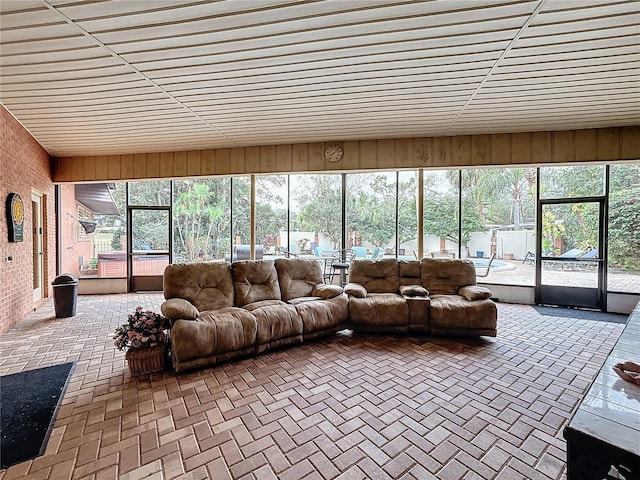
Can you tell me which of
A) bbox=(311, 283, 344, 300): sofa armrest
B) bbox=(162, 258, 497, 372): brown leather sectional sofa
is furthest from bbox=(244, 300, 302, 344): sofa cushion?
bbox=(311, 283, 344, 300): sofa armrest

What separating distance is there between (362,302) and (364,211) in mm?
2767

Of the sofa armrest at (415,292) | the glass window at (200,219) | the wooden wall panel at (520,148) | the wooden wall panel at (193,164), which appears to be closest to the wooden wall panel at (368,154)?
the wooden wall panel at (520,148)

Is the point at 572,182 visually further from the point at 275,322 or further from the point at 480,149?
the point at 275,322

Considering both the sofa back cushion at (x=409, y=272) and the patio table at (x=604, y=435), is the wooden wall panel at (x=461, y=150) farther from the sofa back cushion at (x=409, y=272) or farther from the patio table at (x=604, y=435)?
the patio table at (x=604, y=435)

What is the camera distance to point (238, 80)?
10.0 ft

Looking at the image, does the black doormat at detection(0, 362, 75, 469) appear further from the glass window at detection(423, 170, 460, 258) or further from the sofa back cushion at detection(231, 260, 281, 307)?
the glass window at detection(423, 170, 460, 258)

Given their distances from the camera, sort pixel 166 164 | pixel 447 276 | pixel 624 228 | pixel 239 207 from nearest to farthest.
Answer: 1. pixel 447 276
2. pixel 624 228
3. pixel 166 164
4. pixel 239 207

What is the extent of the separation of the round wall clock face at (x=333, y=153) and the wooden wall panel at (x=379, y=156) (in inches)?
2.6

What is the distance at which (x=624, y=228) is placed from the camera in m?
4.69

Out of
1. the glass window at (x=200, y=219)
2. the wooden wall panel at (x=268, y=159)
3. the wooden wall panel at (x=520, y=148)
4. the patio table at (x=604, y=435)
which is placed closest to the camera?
the patio table at (x=604, y=435)

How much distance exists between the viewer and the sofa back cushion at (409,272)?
13.9ft

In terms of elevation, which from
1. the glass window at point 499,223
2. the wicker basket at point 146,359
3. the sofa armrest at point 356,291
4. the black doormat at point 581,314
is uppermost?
the glass window at point 499,223

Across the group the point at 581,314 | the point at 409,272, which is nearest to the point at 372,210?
the point at 409,272

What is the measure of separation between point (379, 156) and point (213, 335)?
12.2ft
